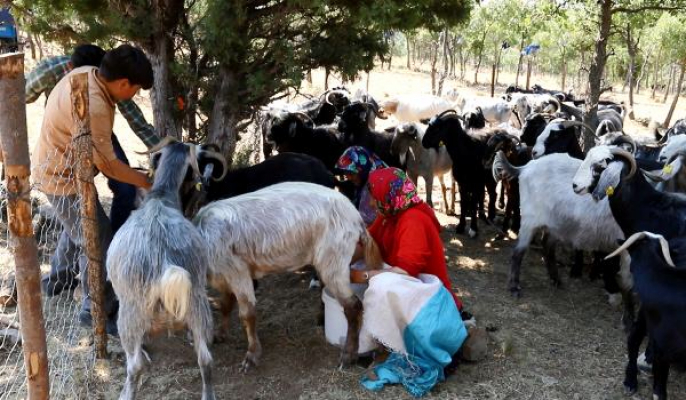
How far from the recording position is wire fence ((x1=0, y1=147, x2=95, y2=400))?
12.1 feet

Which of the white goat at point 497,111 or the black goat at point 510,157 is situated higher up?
the white goat at point 497,111

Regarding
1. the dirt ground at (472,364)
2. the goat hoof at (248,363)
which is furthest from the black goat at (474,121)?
the goat hoof at (248,363)

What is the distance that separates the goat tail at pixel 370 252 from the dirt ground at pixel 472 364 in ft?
2.37

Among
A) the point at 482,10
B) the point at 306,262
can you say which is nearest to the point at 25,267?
the point at 306,262

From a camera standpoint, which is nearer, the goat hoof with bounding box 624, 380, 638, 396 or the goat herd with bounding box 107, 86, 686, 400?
the goat herd with bounding box 107, 86, 686, 400

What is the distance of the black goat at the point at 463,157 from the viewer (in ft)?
23.6

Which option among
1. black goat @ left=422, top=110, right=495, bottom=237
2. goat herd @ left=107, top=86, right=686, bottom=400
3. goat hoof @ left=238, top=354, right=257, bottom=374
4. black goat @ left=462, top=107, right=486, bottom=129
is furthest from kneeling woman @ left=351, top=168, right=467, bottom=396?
black goat @ left=462, top=107, right=486, bottom=129

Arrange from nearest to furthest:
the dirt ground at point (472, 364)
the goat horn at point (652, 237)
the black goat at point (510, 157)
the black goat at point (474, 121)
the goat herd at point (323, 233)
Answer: the goat herd at point (323, 233) → the goat horn at point (652, 237) → the dirt ground at point (472, 364) → the black goat at point (510, 157) → the black goat at point (474, 121)

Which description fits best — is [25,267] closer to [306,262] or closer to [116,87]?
[116,87]

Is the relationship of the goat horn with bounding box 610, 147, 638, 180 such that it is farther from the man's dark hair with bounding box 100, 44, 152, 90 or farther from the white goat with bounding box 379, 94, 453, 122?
the white goat with bounding box 379, 94, 453, 122

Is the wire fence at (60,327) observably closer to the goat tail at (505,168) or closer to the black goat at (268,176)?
the black goat at (268,176)

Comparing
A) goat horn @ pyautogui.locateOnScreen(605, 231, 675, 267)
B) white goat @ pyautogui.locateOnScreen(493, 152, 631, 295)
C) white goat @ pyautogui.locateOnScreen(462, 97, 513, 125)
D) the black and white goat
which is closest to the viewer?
the black and white goat

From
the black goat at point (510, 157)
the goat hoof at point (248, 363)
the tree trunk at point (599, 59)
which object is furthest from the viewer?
the tree trunk at point (599, 59)

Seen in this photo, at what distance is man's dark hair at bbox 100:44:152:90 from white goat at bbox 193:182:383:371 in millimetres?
935
